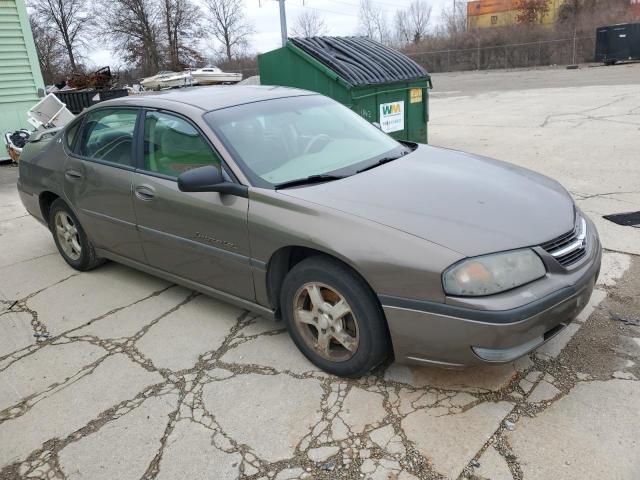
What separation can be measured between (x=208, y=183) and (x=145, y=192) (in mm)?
850

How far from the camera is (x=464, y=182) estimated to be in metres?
3.02

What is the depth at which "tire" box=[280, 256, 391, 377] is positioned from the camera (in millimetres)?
2643

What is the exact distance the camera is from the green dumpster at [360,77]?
7.18 meters

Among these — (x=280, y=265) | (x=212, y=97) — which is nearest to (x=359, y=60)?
(x=212, y=97)

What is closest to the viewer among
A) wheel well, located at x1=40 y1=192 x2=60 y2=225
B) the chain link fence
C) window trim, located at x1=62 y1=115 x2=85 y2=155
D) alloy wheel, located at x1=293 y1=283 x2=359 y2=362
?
alloy wheel, located at x1=293 y1=283 x2=359 y2=362

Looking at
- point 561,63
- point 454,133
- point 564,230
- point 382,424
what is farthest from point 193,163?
point 561,63

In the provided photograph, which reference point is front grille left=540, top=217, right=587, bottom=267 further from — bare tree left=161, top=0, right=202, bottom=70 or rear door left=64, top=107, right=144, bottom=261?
bare tree left=161, top=0, right=202, bottom=70

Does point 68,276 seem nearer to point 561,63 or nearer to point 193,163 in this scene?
point 193,163

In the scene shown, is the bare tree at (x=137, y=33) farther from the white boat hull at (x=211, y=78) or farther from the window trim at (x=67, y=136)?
the window trim at (x=67, y=136)

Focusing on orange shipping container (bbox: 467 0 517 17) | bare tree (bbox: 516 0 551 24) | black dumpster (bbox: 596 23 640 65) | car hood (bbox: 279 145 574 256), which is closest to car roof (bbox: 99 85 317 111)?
car hood (bbox: 279 145 574 256)

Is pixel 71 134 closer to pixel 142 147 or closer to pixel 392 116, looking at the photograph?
pixel 142 147

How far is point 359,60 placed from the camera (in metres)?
7.64

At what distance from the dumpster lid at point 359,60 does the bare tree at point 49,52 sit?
41.8 metres

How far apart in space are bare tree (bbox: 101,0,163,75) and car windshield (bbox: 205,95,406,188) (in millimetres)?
47006
